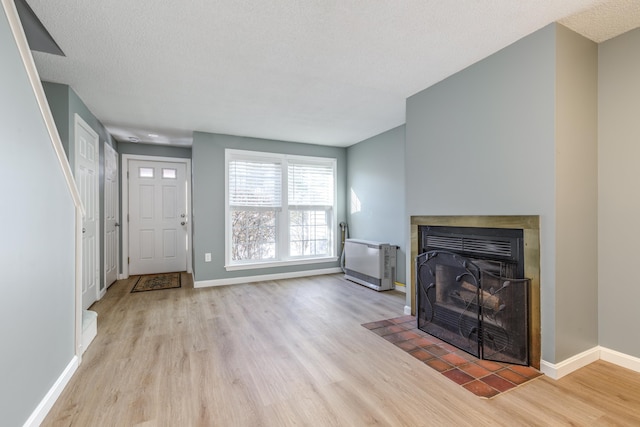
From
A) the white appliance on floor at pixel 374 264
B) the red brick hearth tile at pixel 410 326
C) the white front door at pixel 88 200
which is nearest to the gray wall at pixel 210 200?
the white front door at pixel 88 200

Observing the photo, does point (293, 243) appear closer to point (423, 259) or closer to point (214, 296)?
point (214, 296)

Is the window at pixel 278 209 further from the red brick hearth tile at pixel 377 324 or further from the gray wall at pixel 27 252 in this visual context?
the gray wall at pixel 27 252

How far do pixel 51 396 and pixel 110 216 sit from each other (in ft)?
11.2

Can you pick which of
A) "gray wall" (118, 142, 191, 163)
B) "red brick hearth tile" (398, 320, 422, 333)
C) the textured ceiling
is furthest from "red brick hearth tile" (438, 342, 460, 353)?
"gray wall" (118, 142, 191, 163)

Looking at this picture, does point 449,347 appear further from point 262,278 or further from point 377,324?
point 262,278

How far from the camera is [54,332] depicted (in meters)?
1.79

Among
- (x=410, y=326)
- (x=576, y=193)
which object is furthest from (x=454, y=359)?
(x=576, y=193)

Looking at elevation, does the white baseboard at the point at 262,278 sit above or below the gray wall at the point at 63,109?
below

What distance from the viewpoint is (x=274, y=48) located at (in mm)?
2160

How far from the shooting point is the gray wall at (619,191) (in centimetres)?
200

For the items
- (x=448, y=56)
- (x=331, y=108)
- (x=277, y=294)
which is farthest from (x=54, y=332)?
(x=448, y=56)

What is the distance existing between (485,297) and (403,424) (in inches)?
45.8

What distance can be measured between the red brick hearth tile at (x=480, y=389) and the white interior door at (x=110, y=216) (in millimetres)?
4537

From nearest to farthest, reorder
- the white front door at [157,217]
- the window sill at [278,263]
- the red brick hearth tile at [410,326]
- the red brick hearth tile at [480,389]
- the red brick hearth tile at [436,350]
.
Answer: the red brick hearth tile at [480,389], the red brick hearth tile at [436,350], the red brick hearth tile at [410,326], the window sill at [278,263], the white front door at [157,217]
